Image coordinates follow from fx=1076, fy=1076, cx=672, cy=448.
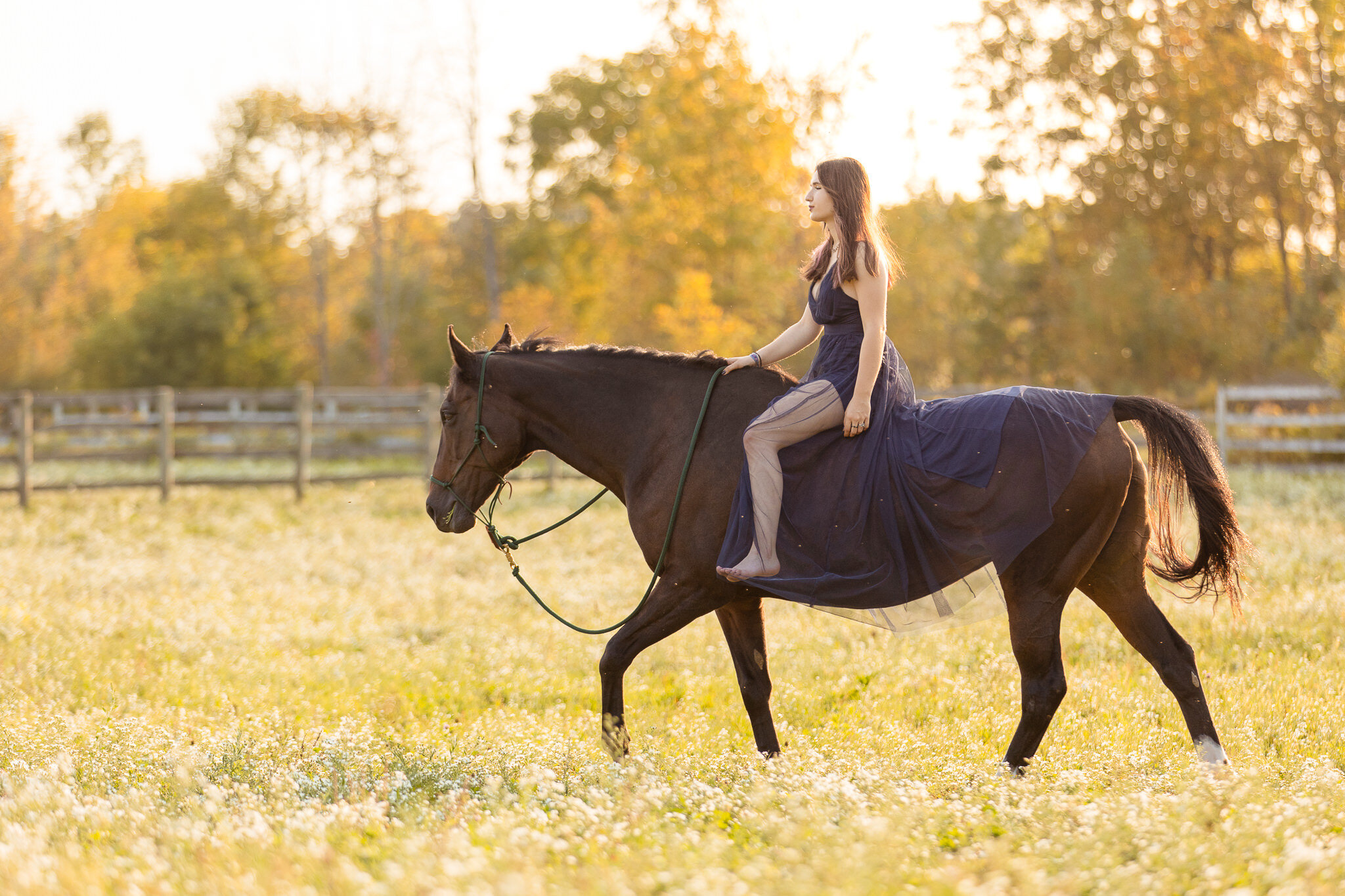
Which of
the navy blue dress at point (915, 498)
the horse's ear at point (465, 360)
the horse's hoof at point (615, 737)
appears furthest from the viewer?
the horse's ear at point (465, 360)

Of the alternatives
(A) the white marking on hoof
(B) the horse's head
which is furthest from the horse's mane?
(A) the white marking on hoof

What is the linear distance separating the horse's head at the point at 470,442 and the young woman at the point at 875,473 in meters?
1.31

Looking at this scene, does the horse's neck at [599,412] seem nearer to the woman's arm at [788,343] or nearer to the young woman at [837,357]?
the woman's arm at [788,343]

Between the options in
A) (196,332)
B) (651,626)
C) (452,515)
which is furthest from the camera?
(196,332)

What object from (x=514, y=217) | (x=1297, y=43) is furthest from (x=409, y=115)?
(x=1297, y=43)

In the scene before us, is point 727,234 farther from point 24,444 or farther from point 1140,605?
point 1140,605

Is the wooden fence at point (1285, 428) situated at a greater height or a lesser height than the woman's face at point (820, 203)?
lesser

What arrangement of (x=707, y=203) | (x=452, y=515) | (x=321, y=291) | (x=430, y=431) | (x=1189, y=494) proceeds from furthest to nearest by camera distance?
(x=321, y=291) → (x=707, y=203) → (x=430, y=431) → (x=452, y=515) → (x=1189, y=494)

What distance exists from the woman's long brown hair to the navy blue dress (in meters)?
0.17

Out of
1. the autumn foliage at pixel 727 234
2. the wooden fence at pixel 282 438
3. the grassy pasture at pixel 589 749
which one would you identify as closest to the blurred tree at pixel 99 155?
the autumn foliage at pixel 727 234

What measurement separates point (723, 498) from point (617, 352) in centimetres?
103

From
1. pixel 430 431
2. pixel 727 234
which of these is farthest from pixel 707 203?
pixel 430 431

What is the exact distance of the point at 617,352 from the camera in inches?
217

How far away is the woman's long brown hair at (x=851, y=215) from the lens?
4789 mm
